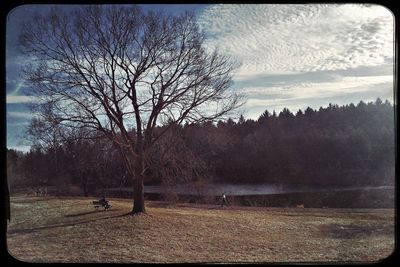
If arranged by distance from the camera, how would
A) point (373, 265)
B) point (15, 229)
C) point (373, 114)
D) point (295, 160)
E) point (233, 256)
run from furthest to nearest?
point (295, 160) → point (373, 114) → point (15, 229) → point (233, 256) → point (373, 265)

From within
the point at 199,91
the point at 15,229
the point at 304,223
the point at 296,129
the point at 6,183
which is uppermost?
the point at 199,91

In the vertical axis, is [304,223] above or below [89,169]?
below

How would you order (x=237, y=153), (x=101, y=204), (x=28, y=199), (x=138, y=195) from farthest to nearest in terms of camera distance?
1. (x=101, y=204)
2. (x=138, y=195)
3. (x=237, y=153)
4. (x=28, y=199)

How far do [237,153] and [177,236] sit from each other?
185cm

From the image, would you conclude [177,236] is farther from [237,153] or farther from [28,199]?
[28,199]

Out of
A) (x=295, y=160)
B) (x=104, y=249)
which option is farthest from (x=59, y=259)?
(x=295, y=160)

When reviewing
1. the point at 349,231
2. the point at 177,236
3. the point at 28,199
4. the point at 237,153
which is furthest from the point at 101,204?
the point at 349,231

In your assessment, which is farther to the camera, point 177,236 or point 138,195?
point 138,195

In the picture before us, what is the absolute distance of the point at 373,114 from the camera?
5.07 metres

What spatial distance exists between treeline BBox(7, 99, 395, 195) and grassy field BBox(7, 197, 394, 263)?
0.63 m

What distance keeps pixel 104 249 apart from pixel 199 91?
3.50 m

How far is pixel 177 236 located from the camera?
5.66 metres

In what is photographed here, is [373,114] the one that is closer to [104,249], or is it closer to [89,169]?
[104,249]

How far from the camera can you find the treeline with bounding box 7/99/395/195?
6027 mm
